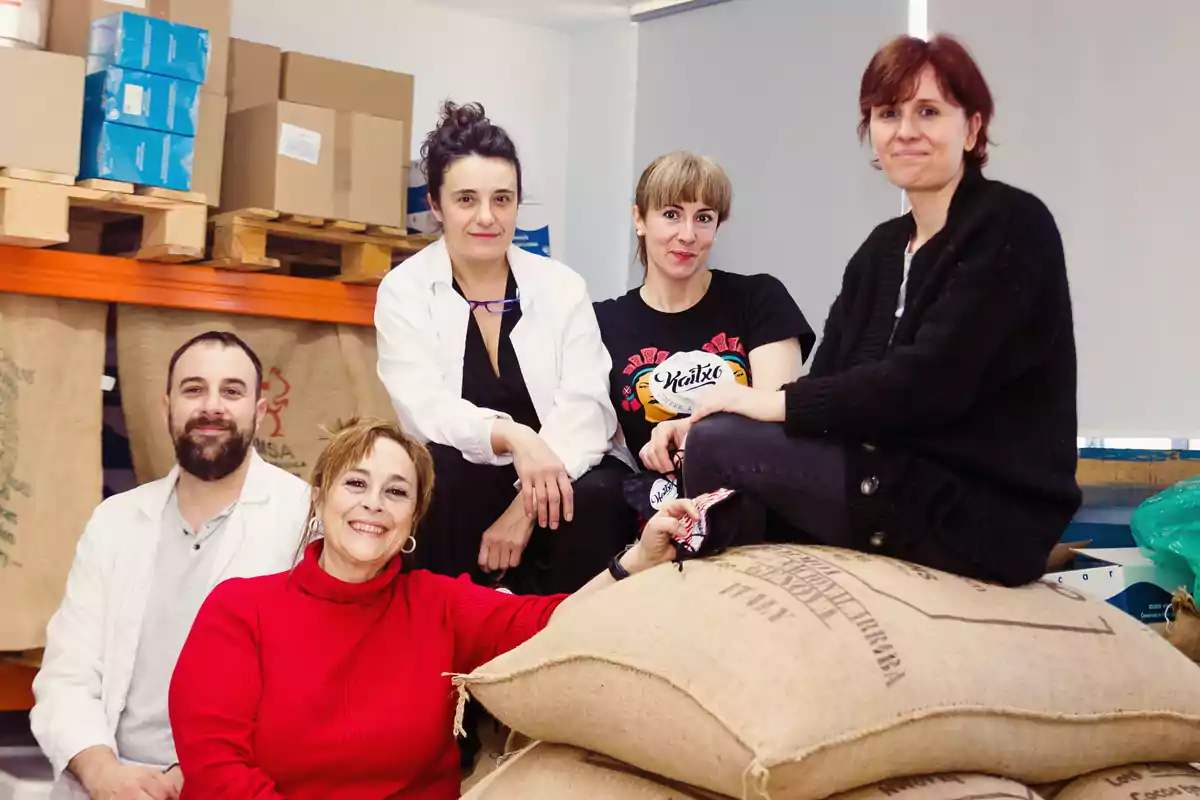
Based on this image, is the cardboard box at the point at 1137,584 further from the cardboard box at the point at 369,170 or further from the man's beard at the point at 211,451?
the cardboard box at the point at 369,170

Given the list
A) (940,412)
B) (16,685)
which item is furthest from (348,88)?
(940,412)

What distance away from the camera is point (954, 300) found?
6.12 ft

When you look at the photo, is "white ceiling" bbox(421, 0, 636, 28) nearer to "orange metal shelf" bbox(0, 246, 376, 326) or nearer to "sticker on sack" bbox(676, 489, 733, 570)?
"orange metal shelf" bbox(0, 246, 376, 326)

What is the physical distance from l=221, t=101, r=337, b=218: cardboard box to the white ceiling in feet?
3.50

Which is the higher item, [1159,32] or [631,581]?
[1159,32]

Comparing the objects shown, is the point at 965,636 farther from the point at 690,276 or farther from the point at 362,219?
the point at 362,219

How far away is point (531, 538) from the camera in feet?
8.47

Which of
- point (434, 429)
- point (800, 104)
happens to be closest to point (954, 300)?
point (434, 429)

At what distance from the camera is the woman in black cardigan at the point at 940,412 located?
73.2 inches

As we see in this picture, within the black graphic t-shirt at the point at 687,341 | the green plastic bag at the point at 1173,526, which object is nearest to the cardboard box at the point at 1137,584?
the green plastic bag at the point at 1173,526

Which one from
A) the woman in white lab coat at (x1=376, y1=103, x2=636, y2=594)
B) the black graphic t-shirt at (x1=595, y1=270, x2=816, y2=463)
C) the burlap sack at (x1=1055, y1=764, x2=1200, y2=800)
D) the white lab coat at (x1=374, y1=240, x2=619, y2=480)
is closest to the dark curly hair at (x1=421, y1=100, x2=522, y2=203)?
the woman in white lab coat at (x1=376, y1=103, x2=636, y2=594)

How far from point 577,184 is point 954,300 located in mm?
2928

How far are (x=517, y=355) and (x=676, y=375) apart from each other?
1.06ft

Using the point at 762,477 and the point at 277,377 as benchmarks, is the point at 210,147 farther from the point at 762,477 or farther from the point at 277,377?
the point at 762,477
